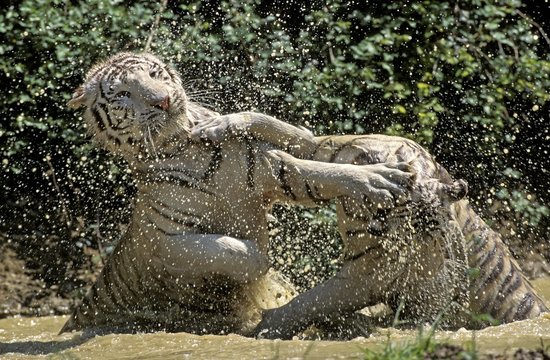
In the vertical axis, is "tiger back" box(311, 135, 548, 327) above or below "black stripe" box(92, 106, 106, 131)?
below

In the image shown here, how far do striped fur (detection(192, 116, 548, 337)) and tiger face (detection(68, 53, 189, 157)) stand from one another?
0.17 meters

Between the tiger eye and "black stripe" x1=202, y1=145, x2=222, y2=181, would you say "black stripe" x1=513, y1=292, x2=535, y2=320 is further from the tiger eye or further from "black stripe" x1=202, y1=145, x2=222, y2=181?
the tiger eye

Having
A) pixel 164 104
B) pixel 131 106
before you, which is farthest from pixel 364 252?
pixel 131 106

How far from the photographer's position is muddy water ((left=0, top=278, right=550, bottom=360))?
3916 mm

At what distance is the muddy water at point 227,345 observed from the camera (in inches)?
154

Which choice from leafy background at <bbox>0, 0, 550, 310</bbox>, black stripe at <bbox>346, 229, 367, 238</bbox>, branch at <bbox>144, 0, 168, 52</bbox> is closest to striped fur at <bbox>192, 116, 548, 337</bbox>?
black stripe at <bbox>346, 229, 367, 238</bbox>

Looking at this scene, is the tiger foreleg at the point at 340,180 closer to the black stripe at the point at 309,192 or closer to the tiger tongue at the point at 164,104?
the black stripe at the point at 309,192

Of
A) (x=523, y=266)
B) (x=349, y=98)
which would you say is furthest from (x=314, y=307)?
(x=523, y=266)

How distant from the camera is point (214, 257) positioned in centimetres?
440

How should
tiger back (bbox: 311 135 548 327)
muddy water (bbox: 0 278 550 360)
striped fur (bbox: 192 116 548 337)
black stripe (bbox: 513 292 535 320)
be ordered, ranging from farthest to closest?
black stripe (bbox: 513 292 535 320) < tiger back (bbox: 311 135 548 327) < striped fur (bbox: 192 116 548 337) < muddy water (bbox: 0 278 550 360)

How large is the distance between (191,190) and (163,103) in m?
0.42

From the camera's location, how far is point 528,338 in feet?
13.6

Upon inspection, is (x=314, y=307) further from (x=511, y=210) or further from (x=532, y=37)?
(x=532, y=37)

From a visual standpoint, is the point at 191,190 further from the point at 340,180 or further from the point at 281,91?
the point at 281,91
